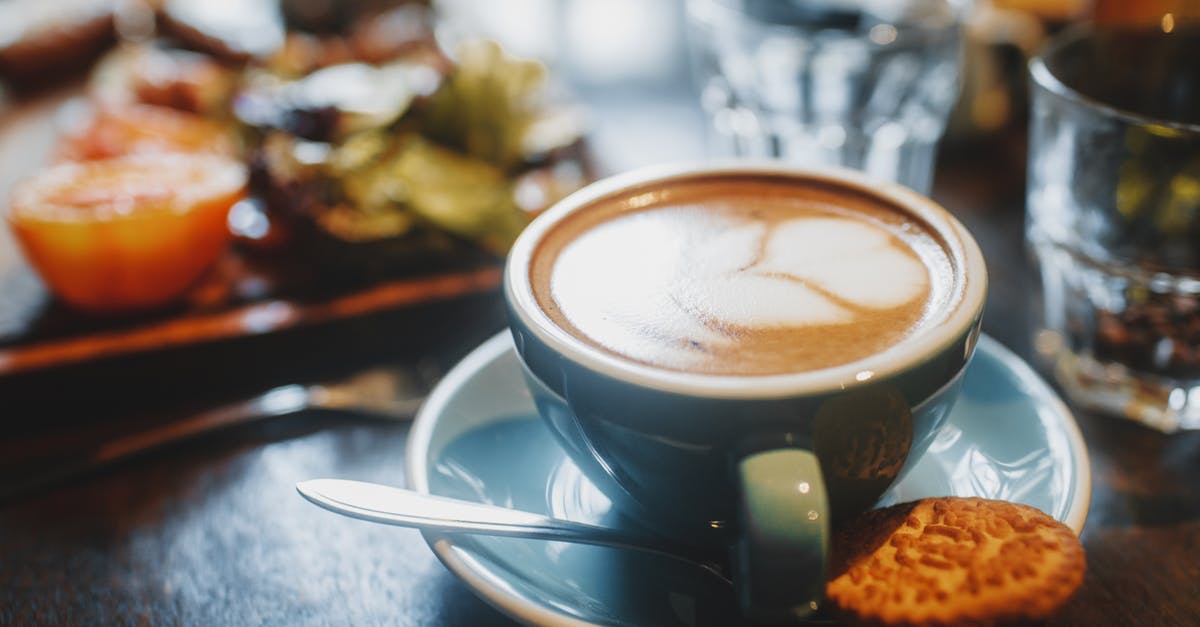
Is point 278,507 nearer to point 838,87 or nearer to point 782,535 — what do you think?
point 782,535

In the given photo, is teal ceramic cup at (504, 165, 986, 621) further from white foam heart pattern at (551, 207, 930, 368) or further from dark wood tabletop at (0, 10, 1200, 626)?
dark wood tabletop at (0, 10, 1200, 626)

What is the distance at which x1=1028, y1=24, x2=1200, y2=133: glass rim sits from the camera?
85cm

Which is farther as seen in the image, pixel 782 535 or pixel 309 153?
pixel 309 153

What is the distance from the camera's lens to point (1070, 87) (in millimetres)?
1063

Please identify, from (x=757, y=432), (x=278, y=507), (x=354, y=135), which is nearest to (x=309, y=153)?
(x=354, y=135)

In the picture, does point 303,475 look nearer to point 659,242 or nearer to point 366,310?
point 366,310

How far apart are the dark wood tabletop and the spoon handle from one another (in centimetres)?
10

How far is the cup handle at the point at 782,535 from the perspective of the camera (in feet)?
1.72

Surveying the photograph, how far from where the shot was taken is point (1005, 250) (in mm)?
1246

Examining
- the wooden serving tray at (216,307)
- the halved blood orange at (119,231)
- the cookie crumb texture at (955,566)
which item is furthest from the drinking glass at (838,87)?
the cookie crumb texture at (955,566)

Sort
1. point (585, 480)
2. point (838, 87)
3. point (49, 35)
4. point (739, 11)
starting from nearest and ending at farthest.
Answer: point (585, 480)
point (838, 87)
point (739, 11)
point (49, 35)

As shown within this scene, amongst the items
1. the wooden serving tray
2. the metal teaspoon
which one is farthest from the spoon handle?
the wooden serving tray

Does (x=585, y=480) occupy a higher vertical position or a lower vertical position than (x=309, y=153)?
lower

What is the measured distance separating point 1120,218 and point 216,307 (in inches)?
40.2
